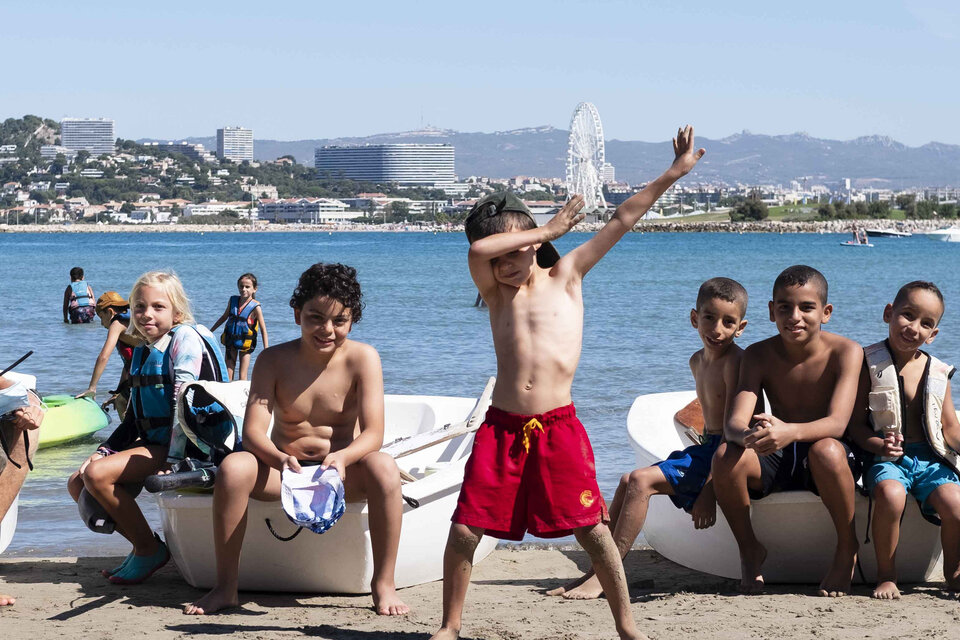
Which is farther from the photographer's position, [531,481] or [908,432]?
[908,432]

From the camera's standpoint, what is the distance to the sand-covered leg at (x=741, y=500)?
446 cm

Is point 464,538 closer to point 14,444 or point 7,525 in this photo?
point 14,444

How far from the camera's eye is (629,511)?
457cm

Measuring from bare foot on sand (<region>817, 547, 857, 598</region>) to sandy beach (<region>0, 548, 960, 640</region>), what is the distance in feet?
0.18

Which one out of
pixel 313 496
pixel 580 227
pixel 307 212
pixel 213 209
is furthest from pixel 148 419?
pixel 307 212

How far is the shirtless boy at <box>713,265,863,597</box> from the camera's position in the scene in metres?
4.40

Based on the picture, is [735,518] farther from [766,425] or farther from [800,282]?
[800,282]

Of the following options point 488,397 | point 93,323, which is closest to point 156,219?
point 93,323

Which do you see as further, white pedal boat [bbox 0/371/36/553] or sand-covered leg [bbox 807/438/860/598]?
white pedal boat [bbox 0/371/36/553]

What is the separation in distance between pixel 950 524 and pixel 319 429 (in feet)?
8.00

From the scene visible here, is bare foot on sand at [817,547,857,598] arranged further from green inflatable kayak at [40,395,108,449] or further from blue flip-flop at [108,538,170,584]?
green inflatable kayak at [40,395,108,449]

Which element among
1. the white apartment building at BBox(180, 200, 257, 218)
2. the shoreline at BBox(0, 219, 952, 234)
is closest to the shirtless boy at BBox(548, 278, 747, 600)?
the shoreline at BBox(0, 219, 952, 234)

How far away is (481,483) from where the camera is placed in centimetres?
377

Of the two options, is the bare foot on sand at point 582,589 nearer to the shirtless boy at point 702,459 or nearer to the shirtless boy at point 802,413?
the shirtless boy at point 702,459
